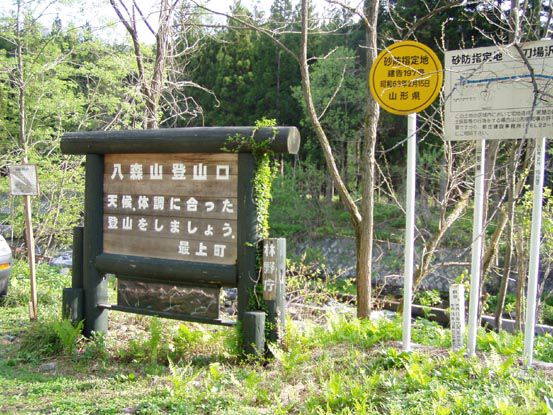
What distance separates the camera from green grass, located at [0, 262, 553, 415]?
357cm

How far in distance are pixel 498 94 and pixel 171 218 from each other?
3.07 meters

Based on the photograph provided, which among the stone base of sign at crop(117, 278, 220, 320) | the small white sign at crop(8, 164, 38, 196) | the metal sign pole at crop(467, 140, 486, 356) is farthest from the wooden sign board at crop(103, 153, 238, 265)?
the metal sign pole at crop(467, 140, 486, 356)

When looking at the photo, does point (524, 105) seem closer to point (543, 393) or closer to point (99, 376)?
point (543, 393)

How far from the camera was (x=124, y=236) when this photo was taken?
18.4 ft

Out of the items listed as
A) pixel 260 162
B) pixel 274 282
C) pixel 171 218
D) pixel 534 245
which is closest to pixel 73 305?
pixel 171 218

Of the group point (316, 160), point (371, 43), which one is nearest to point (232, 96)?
point (316, 160)

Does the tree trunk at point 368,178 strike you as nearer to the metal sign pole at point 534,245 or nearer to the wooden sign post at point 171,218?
the wooden sign post at point 171,218

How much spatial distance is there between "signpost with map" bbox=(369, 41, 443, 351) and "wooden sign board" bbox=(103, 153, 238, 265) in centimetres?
144

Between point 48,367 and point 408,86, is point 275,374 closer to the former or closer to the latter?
point 48,367

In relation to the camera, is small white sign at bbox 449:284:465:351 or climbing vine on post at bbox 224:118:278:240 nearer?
small white sign at bbox 449:284:465:351

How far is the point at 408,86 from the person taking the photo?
4449mm

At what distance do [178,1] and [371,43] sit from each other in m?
3.88

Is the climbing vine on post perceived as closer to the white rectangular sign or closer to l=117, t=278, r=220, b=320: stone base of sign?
l=117, t=278, r=220, b=320: stone base of sign

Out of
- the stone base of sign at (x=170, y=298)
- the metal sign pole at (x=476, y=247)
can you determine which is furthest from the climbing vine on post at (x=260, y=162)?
the metal sign pole at (x=476, y=247)
